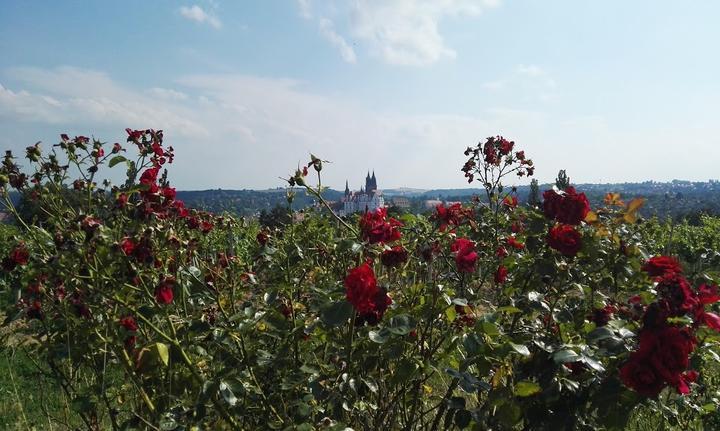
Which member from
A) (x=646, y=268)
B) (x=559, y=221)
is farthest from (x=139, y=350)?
(x=646, y=268)

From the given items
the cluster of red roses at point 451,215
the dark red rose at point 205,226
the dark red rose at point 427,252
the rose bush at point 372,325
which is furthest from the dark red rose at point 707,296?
the dark red rose at point 205,226

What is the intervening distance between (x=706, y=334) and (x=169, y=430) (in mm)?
1699

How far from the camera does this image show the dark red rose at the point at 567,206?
1.72m

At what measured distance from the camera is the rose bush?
1.36m

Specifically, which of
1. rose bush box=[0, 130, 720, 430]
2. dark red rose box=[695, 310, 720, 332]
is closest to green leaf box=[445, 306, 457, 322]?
rose bush box=[0, 130, 720, 430]

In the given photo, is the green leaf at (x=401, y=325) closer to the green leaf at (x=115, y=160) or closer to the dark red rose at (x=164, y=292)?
the dark red rose at (x=164, y=292)

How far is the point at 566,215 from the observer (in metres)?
1.73

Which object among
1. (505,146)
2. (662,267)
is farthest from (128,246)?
(505,146)

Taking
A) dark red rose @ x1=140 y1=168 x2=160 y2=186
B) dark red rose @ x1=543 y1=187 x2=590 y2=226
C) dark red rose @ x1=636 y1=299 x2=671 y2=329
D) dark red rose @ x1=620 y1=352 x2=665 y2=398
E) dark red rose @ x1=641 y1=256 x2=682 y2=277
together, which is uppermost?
dark red rose @ x1=140 y1=168 x2=160 y2=186

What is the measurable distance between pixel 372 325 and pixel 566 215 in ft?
2.59

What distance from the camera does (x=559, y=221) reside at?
1766mm

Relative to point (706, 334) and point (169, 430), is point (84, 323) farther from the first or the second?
point (706, 334)

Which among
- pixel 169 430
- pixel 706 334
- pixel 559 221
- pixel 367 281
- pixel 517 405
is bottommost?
pixel 169 430

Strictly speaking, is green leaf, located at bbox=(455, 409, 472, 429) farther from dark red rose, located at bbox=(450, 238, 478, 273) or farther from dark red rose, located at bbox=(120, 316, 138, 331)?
dark red rose, located at bbox=(120, 316, 138, 331)
